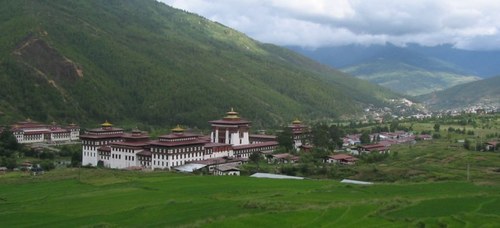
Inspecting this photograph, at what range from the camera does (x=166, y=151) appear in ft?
282

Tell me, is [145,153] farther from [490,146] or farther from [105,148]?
[490,146]

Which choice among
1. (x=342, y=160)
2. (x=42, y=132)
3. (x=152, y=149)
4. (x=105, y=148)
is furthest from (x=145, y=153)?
(x=42, y=132)

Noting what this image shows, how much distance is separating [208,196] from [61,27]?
6089 inches

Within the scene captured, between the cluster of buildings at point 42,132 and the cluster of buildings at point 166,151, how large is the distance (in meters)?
23.5

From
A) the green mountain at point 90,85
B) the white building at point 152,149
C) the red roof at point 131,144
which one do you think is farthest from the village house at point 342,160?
the green mountain at point 90,85

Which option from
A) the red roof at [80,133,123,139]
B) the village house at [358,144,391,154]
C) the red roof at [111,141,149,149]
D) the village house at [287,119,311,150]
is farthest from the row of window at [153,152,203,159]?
the village house at [287,119,311,150]

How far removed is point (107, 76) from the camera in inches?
7160

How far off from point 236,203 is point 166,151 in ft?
125

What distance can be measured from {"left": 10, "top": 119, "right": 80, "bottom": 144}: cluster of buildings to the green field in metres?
54.4

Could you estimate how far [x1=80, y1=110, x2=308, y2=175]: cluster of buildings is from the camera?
86188 millimetres

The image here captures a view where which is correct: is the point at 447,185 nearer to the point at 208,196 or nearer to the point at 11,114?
the point at 208,196

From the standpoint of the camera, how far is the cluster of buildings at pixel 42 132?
11998cm

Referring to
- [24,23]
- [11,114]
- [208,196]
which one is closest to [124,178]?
[208,196]

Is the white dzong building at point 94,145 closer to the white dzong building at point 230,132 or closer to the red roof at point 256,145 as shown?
the white dzong building at point 230,132
